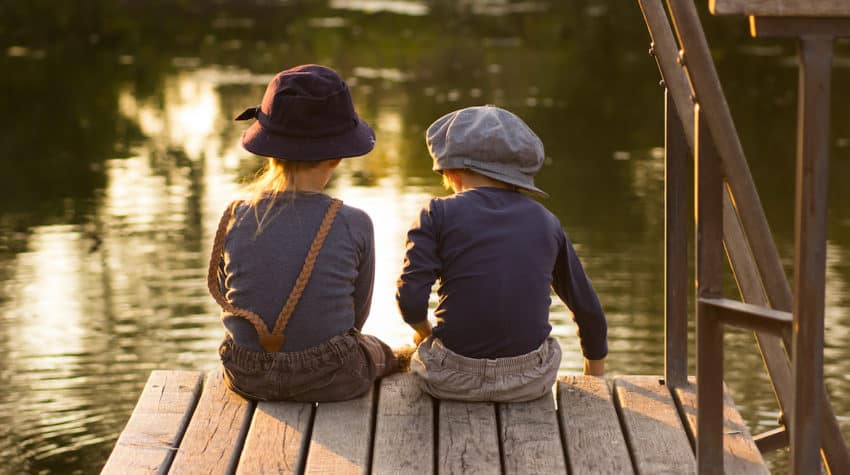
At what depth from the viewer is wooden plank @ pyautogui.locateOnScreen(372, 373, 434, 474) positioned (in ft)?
10.7

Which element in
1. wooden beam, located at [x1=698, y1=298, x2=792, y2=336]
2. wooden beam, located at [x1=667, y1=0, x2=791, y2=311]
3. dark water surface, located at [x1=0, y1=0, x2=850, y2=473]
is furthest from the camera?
dark water surface, located at [x1=0, y1=0, x2=850, y2=473]

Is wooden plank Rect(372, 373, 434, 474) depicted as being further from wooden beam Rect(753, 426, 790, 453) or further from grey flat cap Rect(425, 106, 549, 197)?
wooden beam Rect(753, 426, 790, 453)

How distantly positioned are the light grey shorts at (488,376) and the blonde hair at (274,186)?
560mm

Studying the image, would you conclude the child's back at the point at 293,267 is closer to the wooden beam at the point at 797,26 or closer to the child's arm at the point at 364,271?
the child's arm at the point at 364,271

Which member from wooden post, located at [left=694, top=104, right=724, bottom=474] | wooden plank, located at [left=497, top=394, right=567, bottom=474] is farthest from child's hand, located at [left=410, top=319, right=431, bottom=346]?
wooden post, located at [left=694, top=104, right=724, bottom=474]

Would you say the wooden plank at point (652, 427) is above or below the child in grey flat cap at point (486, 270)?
below

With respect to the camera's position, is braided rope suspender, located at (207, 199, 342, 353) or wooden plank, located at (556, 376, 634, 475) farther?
braided rope suspender, located at (207, 199, 342, 353)

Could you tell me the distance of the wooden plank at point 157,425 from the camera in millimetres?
3270

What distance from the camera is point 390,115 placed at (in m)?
12.8

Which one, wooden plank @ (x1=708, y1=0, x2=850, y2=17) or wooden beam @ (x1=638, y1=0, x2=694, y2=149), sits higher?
wooden plank @ (x1=708, y1=0, x2=850, y2=17)

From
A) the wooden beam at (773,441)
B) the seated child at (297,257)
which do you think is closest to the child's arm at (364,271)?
the seated child at (297,257)

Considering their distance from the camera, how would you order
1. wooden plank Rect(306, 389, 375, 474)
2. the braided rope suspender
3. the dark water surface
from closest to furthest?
wooden plank Rect(306, 389, 375, 474) → the braided rope suspender → the dark water surface

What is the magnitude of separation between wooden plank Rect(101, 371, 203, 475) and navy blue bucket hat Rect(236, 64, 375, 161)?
69 centimetres

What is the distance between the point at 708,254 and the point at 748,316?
0.51ft
